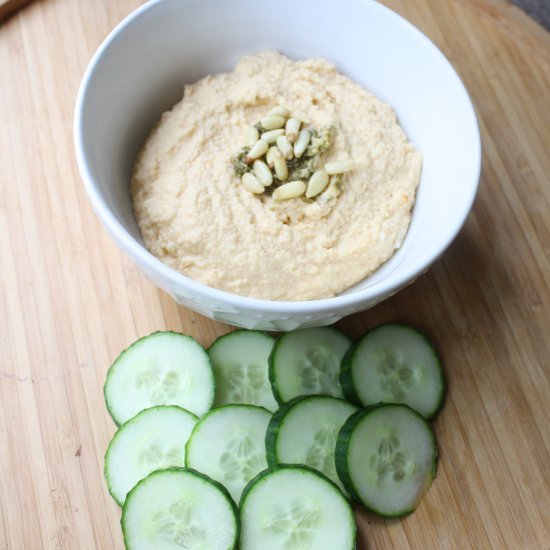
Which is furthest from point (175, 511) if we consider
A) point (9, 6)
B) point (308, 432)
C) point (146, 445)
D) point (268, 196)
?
point (9, 6)

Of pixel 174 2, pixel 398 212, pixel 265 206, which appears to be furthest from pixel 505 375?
pixel 174 2

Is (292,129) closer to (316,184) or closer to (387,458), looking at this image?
(316,184)

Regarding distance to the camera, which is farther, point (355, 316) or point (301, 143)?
point (355, 316)

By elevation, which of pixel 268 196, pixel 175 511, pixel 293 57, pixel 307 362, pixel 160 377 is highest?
pixel 293 57

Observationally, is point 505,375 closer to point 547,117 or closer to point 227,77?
point 547,117

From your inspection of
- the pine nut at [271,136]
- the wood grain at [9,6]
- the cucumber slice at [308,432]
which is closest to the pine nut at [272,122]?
the pine nut at [271,136]

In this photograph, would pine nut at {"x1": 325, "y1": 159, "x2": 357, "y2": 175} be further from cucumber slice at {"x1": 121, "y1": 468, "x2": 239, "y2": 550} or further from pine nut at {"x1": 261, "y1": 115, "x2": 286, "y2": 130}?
cucumber slice at {"x1": 121, "y1": 468, "x2": 239, "y2": 550}

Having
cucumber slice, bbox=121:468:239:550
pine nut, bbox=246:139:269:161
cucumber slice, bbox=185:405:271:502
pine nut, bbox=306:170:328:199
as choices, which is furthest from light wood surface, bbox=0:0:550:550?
pine nut, bbox=246:139:269:161
